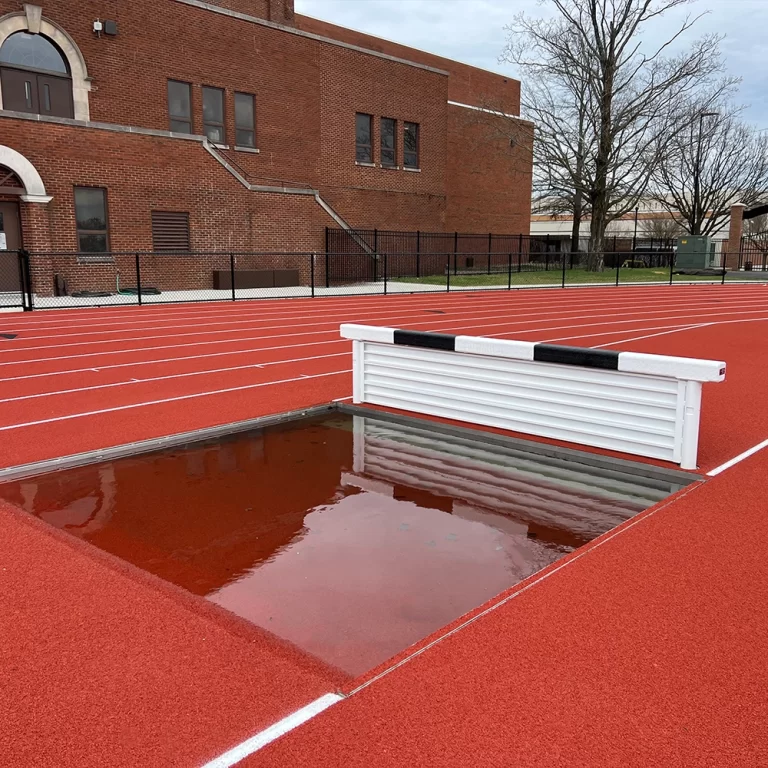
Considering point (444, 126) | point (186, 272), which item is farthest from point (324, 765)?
point (444, 126)

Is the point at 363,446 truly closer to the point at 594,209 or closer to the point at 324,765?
the point at 324,765

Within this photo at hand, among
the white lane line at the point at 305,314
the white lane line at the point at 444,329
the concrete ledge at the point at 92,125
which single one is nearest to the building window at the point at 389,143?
the concrete ledge at the point at 92,125

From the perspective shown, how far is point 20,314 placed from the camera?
18531mm

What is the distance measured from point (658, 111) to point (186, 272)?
27.2 metres

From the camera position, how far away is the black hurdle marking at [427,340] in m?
7.31

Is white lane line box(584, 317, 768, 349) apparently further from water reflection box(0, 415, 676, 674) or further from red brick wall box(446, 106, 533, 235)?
red brick wall box(446, 106, 533, 235)

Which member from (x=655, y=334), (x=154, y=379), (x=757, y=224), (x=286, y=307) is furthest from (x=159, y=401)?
(x=757, y=224)

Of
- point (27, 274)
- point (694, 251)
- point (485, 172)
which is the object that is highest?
point (485, 172)

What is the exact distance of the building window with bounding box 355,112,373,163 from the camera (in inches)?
1400

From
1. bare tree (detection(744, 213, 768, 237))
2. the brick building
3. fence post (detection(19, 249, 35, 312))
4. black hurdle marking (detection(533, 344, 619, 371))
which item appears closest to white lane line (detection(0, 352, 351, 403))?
black hurdle marking (detection(533, 344, 619, 371))

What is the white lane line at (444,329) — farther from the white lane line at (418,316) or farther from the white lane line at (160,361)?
the white lane line at (160,361)

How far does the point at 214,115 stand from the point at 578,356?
27.4 meters

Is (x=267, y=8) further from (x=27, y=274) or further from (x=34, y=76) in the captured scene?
(x=27, y=274)

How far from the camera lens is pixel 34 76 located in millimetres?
25734
